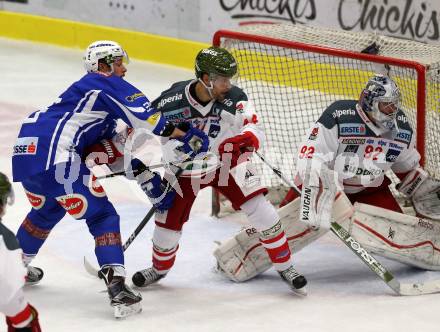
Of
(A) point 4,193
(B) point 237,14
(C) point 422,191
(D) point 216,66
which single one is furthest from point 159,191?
(B) point 237,14

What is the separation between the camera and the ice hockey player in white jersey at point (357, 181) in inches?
191

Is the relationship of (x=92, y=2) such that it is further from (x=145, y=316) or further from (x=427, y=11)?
(x=145, y=316)

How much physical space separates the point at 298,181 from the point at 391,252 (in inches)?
21.3

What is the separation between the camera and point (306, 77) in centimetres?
655

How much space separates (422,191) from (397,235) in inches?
12.4

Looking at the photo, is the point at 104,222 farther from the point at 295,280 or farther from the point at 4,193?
the point at 4,193

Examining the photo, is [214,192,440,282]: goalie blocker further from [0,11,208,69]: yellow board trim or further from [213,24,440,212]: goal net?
[0,11,208,69]: yellow board trim

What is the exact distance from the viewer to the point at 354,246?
481cm

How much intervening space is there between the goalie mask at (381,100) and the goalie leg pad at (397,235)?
16.6 inches

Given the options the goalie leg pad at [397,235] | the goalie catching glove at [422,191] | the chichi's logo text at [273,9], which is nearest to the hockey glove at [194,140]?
the goalie leg pad at [397,235]

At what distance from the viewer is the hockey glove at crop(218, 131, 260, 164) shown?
4.70 metres

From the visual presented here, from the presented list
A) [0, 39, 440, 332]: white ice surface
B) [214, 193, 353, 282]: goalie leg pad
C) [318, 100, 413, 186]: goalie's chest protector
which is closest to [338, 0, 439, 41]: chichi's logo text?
[0, 39, 440, 332]: white ice surface

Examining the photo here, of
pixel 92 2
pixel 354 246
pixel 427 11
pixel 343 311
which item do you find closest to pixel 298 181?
pixel 354 246

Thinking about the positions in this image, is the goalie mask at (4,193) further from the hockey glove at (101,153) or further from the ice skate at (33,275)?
the ice skate at (33,275)
